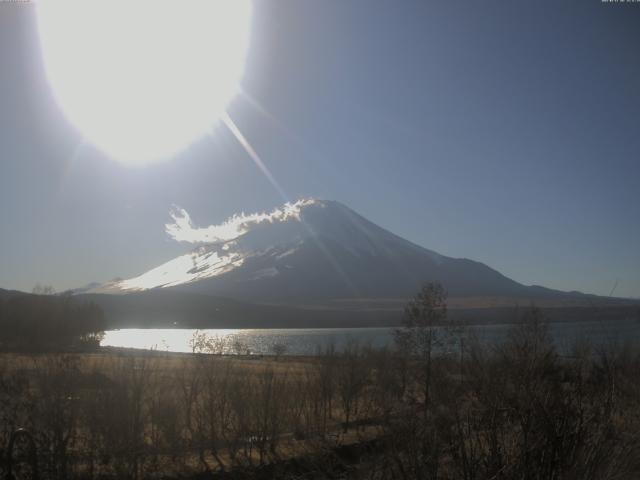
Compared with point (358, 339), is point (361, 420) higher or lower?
lower

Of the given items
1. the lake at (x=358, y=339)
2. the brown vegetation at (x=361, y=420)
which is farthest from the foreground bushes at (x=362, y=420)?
the lake at (x=358, y=339)

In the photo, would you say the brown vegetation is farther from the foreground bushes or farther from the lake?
the lake

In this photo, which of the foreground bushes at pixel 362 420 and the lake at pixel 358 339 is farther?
the lake at pixel 358 339

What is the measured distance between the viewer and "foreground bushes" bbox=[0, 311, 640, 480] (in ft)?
13.5

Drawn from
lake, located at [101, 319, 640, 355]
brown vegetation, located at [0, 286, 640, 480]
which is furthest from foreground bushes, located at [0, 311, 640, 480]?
lake, located at [101, 319, 640, 355]

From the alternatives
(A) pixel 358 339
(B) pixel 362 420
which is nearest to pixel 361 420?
(B) pixel 362 420

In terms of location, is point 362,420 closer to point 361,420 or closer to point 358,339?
point 361,420

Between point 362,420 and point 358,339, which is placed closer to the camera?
point 362,420

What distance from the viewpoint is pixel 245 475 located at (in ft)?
37.2

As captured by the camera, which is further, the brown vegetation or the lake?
the lake

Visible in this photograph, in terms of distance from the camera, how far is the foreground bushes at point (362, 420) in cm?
411

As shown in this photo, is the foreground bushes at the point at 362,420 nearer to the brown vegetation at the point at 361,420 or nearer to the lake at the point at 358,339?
the brown vegetation at the point at 361,420

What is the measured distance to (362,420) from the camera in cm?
1748

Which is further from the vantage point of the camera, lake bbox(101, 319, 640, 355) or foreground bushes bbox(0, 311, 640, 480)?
lake bbox(101, 319, 640, 355)
